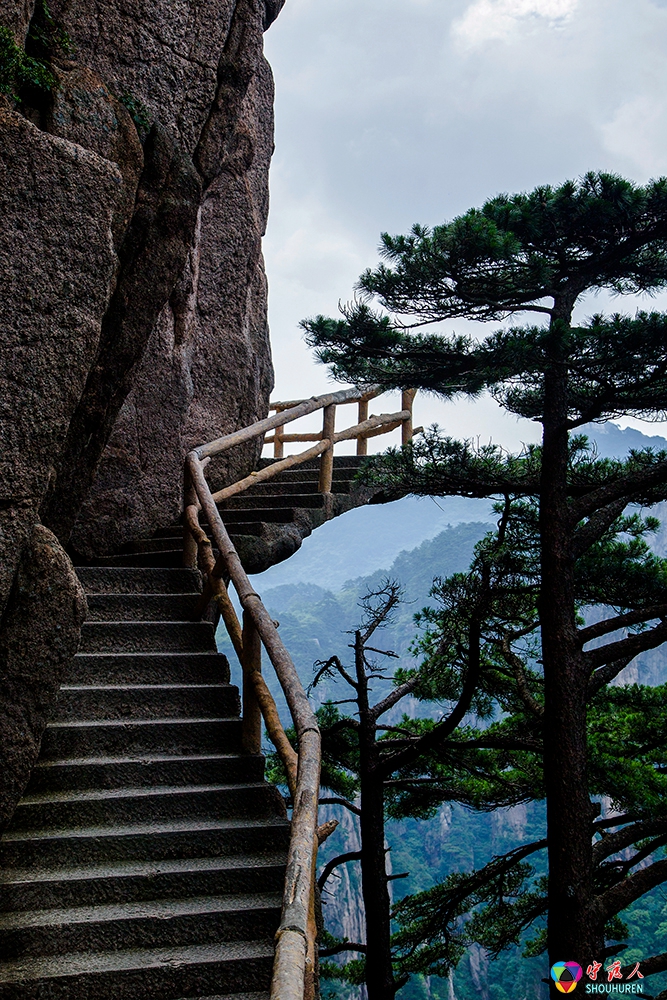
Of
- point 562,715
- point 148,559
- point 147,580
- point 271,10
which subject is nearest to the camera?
point 147,580

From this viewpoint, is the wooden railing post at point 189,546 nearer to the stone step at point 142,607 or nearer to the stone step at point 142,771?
the stone step at point 142,607

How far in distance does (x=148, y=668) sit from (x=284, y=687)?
4.35 ft

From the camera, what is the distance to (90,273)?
10.8ft

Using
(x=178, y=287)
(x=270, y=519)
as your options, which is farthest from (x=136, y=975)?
(x=178, y=287)

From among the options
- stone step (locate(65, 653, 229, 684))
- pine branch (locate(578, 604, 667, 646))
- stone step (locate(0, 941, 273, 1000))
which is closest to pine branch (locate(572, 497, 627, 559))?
pine branch (locate(578, 604, 667, 646))

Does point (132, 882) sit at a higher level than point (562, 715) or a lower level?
lower

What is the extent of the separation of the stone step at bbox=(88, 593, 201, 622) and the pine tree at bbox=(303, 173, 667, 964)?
7.40 ft

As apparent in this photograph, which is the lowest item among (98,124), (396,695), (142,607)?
(396,695)

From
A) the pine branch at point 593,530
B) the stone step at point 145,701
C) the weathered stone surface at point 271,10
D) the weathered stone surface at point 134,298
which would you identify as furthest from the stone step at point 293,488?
the weathered stone surface at point 271,10

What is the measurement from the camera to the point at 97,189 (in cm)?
333

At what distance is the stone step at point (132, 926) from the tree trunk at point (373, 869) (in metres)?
4.21

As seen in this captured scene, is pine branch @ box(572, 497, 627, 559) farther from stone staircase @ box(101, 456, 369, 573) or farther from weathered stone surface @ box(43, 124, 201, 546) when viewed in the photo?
weathered stone surface @ box(43, 124, 201, 546)

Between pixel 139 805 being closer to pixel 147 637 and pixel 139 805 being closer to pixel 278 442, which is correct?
pixel 147 637

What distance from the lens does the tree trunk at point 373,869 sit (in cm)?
722
